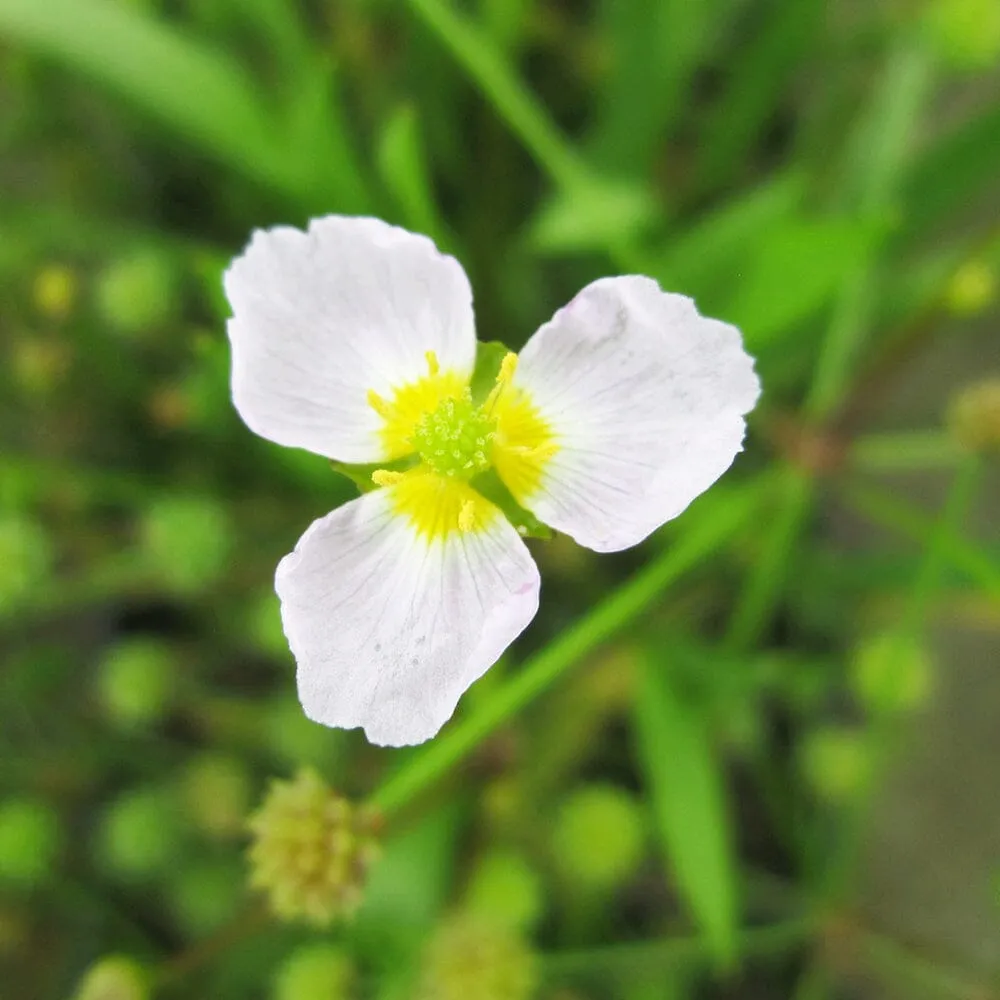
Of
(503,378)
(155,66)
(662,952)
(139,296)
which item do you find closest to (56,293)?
(139,296)

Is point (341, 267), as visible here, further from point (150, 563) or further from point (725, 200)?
point (725, 200)

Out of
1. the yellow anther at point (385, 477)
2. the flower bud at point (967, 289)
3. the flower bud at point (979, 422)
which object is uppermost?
the flower bud at point (967, 289)

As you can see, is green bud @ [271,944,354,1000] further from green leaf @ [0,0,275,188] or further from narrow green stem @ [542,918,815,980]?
green leaf @ [0,0,275,188]

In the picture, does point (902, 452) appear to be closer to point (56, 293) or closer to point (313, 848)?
point (313, 848)

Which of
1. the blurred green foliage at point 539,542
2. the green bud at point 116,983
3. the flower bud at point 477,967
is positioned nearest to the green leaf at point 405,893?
the blurred green foliage at point 539,542

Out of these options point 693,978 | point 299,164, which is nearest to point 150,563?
point 299,164

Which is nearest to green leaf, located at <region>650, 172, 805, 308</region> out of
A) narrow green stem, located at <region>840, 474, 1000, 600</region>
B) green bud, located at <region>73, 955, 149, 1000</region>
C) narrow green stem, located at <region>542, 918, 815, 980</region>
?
narrow green stem, located at <region>840, 474, 1000, 600</region>

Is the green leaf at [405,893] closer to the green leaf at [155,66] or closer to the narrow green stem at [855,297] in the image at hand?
the narrow green stem at [855,297]
